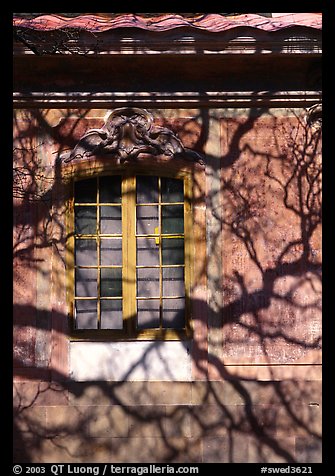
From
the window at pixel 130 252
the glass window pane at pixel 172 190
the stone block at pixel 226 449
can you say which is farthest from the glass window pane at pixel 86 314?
the stone block at pixel 226 449

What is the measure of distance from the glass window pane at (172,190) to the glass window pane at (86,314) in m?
1.37

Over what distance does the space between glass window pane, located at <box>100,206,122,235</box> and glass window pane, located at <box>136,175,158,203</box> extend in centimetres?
28

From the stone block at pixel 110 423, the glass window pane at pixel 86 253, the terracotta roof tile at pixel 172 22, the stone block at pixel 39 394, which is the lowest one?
the stone block at pixel 110 423

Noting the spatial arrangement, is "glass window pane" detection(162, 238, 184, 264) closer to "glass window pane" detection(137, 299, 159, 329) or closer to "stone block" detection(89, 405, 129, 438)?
"glass window pane" detection(137, 299, 159, 329)

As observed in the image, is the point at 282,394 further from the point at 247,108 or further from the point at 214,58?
the point at 214,58

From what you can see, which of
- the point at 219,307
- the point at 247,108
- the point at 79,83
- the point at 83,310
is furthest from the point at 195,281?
the point at 79,83

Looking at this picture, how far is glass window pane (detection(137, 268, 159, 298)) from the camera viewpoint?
7.62 metres

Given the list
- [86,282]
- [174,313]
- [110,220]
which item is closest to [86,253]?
[86,282]

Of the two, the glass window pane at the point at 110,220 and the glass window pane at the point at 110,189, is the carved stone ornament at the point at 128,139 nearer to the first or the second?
the glass window pane at the point at 110,189

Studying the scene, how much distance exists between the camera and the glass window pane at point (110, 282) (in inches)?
300

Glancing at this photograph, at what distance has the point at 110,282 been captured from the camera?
25.1 ft

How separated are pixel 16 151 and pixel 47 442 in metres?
3.09

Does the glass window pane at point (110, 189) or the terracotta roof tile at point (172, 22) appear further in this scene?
the glass window pane at point (110, 189)

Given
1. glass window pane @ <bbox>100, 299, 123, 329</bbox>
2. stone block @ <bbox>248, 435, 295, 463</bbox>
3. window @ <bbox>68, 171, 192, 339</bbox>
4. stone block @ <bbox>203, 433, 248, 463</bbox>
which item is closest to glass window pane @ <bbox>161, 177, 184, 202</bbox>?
window @ <bbox>68, 171, 192, 339</bbox>
